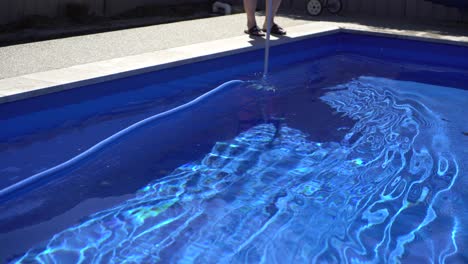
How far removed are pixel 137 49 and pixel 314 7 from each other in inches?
134

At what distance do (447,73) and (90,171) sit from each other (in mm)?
4299

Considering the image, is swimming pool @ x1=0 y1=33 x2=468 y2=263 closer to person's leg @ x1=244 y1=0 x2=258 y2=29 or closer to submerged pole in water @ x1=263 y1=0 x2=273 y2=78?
submerged pole in water @ x1=263 y1=0 x2=273 y2=78

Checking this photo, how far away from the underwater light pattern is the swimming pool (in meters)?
0.01

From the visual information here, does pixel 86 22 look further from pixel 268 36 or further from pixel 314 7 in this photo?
pixel 268 36

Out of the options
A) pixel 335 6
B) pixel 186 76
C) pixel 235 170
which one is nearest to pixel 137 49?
pixel 186 76

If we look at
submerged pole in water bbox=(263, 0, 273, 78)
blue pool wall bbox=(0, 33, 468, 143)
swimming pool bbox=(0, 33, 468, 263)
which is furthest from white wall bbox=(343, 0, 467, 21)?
submerged pole in water bbox=(263, 0, 273, 78)

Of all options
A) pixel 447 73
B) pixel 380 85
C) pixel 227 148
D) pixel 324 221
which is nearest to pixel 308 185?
pixel 324 221

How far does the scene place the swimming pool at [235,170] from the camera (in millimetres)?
3119

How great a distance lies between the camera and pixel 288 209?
3.51m

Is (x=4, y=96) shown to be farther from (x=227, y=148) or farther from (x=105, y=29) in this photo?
(x=105, y=29)

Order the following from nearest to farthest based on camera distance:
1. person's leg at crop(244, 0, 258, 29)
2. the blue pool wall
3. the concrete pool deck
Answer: the blue pool wall
the concrete pool deck
person's leg at crop(244, 0, 258, 29)

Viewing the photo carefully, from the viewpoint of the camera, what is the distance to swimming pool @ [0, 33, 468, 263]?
3.12 metres

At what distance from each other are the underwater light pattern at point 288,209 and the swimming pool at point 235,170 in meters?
0.01

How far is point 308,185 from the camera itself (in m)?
3.83
